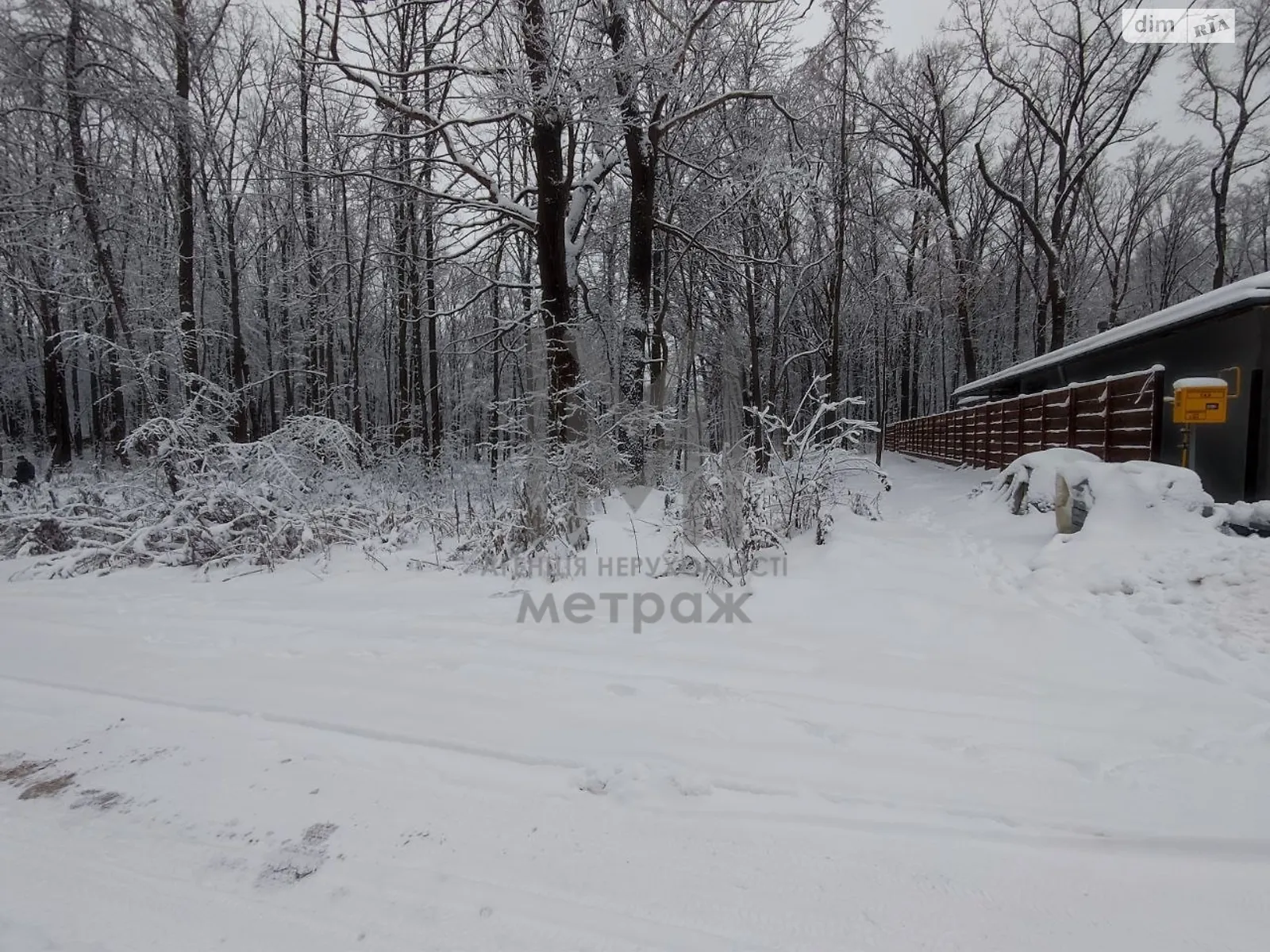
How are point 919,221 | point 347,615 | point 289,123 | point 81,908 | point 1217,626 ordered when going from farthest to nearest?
1. point 919,221
2. point 289,123
3. point 347,615
4. point 1217,626
5. point 81,908

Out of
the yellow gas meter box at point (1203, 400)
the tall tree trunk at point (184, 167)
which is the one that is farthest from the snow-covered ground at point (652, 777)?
the tall tree trunk at point (184, 167)

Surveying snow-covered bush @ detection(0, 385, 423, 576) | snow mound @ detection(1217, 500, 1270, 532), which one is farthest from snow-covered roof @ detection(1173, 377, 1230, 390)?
snow-covered bush @ detection(0, 385, 423, 576)

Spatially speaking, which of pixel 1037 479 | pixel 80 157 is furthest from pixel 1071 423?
pixel 80 157

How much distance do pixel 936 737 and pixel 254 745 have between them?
2954 mm

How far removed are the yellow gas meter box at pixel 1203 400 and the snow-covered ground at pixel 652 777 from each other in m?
2.01

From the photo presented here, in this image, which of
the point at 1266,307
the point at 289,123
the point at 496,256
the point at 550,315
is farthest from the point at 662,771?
the point at 289,123

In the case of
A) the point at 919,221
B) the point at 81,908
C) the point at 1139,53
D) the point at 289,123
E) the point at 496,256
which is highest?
the point at 1139,53

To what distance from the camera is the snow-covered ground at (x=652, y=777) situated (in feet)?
5.01

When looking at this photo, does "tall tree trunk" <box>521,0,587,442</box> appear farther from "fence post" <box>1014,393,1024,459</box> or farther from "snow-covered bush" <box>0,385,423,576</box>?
"fence post" <box>1014,393,1024,459</box>

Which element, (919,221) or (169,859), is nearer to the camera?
(169,859)

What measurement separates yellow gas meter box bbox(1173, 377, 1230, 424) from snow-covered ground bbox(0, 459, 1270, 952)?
79.3 inches

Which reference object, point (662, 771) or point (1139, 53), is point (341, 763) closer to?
point (662, 771)

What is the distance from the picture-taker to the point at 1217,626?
354 cm

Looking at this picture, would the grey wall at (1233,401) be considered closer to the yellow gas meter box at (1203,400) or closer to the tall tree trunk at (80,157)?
the yellow gas meter box at (1203,400)
